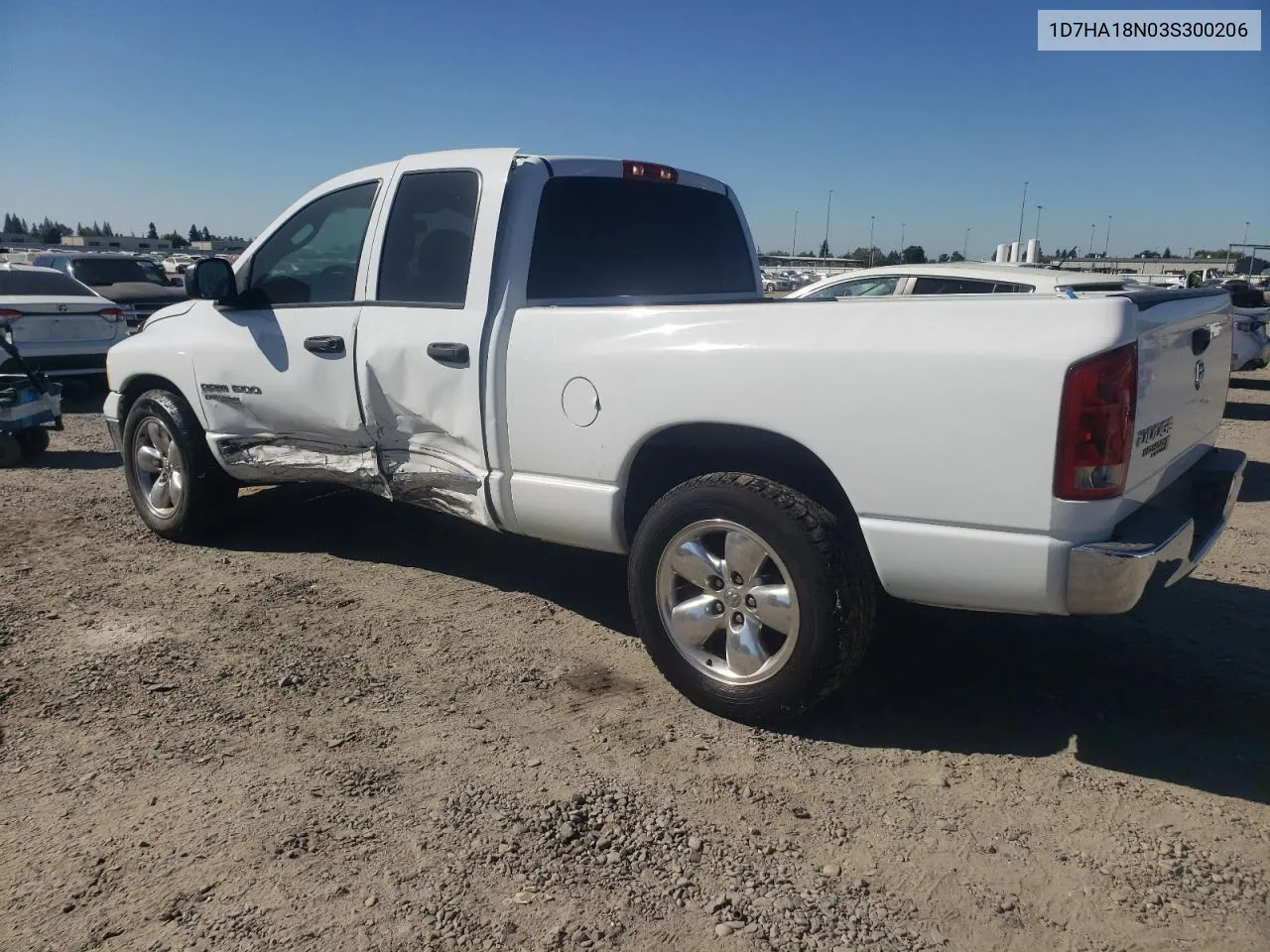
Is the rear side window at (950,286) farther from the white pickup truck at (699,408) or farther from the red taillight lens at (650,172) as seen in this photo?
the red taillight lens at (650,172)

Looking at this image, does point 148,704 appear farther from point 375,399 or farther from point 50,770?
point 375,399

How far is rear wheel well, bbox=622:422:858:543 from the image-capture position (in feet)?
10.9

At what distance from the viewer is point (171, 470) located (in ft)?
18.1

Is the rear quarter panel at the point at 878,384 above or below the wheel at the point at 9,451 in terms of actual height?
above

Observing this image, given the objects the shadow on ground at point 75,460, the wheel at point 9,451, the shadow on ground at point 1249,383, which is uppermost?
the wheel at point 9,451

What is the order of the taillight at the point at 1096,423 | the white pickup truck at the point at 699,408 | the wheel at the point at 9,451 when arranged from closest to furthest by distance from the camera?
1. the taillight at the point at 1096,423
2. the white pickup truck at the point at 699,408
3. the wheel at the point at 9,451

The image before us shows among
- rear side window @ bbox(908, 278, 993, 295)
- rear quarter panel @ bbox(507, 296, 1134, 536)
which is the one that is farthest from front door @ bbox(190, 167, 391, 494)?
rear side window @ bbox(908, 278, 993, 295)

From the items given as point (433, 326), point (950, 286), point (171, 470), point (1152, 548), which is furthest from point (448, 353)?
point (950, 286)

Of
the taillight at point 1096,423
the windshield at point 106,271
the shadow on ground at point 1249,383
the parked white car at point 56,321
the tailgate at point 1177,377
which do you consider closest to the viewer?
the taillight at point 1096,423

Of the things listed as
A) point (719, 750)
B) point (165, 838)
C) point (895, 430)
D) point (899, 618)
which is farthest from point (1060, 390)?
point (165, 838)

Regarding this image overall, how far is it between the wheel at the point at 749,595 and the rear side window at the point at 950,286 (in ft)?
17.5

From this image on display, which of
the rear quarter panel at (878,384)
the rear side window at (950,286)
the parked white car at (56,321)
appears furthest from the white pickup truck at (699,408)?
the parked white car at (56,321)

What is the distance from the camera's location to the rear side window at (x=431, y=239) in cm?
419

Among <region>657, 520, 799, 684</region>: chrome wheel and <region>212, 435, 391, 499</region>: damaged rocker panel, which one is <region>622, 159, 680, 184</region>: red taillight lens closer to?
<region>212, 435, 391, 499</region>: damaged rocker panel
